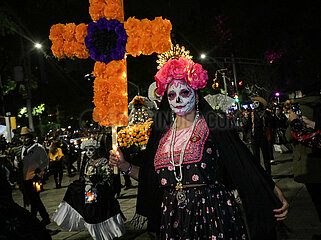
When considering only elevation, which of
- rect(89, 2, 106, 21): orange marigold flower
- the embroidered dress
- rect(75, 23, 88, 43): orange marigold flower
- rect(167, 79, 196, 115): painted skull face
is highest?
rect(89, 2, 106, 21): orange marigold flower

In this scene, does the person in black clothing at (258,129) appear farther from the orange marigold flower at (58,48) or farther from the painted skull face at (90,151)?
the orange marigold flower at (58,48)

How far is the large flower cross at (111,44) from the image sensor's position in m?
4.04

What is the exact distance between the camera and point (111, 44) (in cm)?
412

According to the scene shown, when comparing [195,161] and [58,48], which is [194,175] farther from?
[58,48]

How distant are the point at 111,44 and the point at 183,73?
94 centimetres

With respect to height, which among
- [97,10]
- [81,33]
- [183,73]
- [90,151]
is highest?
[97,10]

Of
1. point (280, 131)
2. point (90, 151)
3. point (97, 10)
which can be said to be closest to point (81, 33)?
point (97, 10)

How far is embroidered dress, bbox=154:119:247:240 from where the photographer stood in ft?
10.8

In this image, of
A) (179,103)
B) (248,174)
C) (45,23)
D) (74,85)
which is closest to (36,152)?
(179,103)

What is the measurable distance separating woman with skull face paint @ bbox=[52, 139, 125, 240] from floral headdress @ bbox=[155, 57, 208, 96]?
3300 millimetres

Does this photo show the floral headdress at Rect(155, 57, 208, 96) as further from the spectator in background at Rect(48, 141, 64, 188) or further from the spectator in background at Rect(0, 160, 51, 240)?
the spectator in background at Rect(48, 141, 64, 188)

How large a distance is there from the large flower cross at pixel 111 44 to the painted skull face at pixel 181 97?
0.57m

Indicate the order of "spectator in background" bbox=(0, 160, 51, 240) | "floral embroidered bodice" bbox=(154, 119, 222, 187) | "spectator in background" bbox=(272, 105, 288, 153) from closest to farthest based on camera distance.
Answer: "spectator in background" bbox=(0, 160, 51, 240) → "floral embroidered bodice" bbox=(154, 119, 222, 187) → "spectator in background" bbox=(272, 105, 288, 153)

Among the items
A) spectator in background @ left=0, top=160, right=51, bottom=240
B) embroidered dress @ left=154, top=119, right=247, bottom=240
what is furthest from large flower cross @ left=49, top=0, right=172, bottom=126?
spectator in background @ left=0, top=160, right=51, bottom=240
